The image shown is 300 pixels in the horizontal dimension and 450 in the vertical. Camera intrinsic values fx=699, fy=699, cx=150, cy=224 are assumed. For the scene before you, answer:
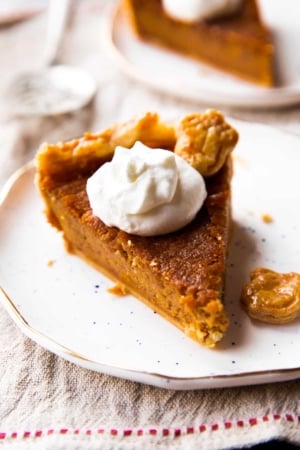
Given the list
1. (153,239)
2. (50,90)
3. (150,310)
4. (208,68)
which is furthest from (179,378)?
(208,68)

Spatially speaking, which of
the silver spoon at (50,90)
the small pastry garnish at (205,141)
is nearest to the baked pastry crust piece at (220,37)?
the silver spoon at (50,90)

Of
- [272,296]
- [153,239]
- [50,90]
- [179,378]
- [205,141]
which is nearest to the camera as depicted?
[179,378]

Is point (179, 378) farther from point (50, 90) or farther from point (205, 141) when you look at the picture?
point (50, 90)

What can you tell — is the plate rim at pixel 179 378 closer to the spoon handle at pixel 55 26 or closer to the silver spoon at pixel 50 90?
the silver spoon at pixel 50 90

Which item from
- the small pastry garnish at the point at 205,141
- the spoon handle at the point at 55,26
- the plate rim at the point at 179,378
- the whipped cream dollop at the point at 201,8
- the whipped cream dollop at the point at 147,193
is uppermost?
the whipped cream dollop at the point at 147,193

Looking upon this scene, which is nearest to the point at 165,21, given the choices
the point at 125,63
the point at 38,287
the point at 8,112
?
the point at 125,63

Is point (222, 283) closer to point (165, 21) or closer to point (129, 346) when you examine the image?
point (129, 346)
